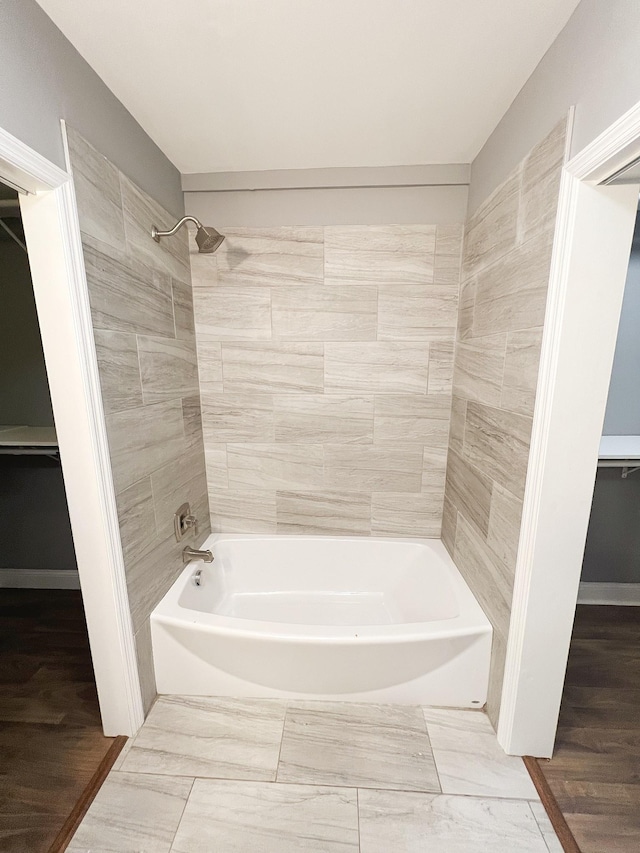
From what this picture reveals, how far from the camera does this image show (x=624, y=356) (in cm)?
211

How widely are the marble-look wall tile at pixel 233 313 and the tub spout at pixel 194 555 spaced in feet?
3.71

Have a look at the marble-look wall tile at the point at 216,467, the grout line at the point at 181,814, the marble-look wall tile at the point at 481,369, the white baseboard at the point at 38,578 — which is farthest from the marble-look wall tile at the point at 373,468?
the white baseboard at the point at 38,578

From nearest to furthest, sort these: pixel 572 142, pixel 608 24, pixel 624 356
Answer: pixel 608 24
pixel 572 142
pixel 624 356

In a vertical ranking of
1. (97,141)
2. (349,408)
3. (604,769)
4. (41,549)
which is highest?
(97,141)

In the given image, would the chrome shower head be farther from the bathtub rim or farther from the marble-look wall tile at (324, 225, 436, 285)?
the bathtub rim

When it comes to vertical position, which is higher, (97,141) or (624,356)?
(97,141)

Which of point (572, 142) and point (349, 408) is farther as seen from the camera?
point (349, 408)

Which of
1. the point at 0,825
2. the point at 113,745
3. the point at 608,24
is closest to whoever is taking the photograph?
the point at 608,24

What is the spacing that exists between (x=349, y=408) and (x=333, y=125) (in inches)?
50.2

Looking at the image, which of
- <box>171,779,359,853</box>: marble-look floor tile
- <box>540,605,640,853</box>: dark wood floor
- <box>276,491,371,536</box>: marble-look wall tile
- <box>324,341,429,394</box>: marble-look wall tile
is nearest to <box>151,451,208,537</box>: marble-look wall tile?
<box>276,491,371,536</box>: marble-look wall tile

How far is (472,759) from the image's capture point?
1.41m

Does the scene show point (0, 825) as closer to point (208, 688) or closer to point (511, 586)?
point (208, 688)

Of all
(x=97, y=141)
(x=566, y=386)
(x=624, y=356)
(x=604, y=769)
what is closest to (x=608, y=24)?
(x=566, y=386)

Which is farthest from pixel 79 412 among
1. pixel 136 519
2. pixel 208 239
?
pixel 208 239
